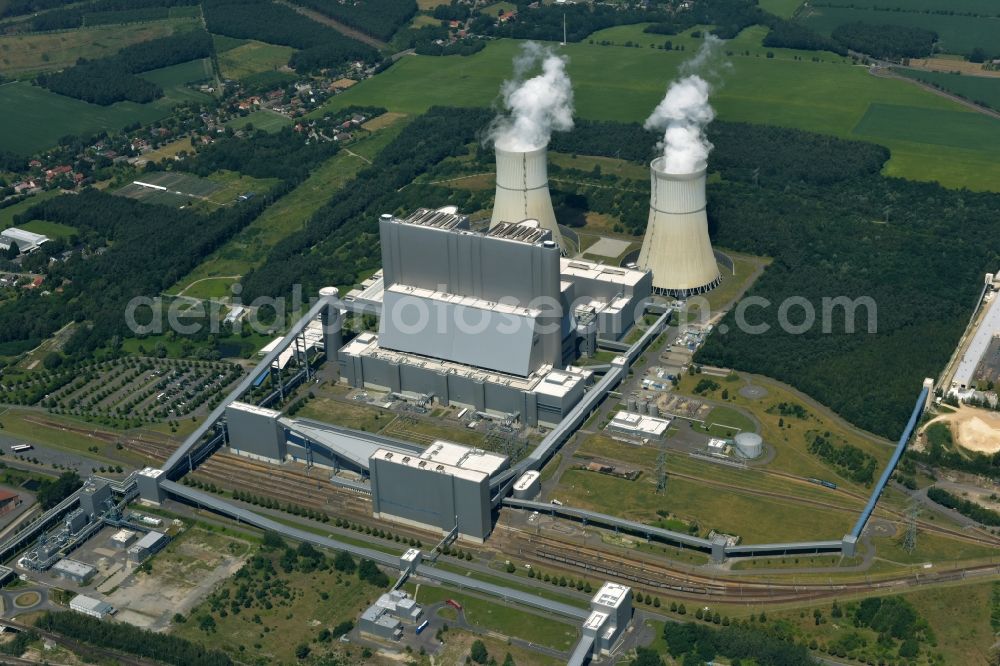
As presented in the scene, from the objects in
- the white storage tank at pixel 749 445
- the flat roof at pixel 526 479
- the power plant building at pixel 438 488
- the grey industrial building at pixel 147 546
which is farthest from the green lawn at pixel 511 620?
the white storage tank at pixel 749 445

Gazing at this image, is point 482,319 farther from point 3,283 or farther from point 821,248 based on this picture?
point 3,283

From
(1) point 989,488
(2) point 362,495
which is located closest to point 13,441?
(2) point 362,495

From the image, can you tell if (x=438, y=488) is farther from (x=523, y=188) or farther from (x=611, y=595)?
(x=523, y=188)

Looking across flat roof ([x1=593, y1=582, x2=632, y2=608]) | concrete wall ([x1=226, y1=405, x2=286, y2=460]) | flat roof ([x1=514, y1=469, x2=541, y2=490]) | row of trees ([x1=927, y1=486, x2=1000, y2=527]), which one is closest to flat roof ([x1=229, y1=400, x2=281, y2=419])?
concrete wall ([x1=226, y1=405, x2=286, y2=460])

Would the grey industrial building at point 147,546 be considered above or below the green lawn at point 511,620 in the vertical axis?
below

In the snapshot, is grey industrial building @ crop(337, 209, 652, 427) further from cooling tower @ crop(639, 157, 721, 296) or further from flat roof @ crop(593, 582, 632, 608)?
flat roof @ crop(593, 582, 632, 608)

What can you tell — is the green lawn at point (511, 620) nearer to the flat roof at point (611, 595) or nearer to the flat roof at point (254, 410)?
the flat roof at point (611, 595)
